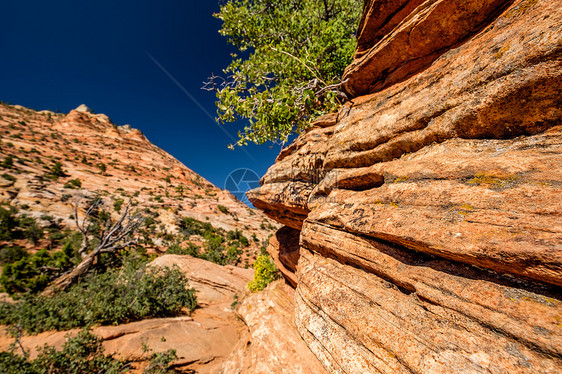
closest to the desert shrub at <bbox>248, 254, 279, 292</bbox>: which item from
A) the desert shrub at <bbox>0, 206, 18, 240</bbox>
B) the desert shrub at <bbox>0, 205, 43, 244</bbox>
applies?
the desert shrub at <bbox>0, 205, 43, 244</bbox>

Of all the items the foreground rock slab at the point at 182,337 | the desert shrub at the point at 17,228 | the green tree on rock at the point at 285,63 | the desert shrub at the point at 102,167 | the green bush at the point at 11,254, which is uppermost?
the desert shrub at the point at 102,167

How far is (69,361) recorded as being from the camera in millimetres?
5457

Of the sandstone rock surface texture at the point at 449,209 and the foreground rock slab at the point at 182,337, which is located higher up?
the sandstone rock surface texture at the point at 449,209

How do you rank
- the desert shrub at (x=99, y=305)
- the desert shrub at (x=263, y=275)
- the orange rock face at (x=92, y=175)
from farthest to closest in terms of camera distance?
the orange rock face at (x=92, y=175) → the desert shrub at (x=263, y=275) → the desert shrub at (x=99, y=305)

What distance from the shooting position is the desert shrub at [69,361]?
4.75m

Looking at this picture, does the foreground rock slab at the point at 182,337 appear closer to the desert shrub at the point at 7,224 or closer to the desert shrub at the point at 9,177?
the desert shrub at the point at 7,224

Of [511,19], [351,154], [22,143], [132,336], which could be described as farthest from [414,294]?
[22,143]

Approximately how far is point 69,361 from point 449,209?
9825 millimetres

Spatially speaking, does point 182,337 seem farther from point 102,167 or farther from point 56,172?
point 102,167

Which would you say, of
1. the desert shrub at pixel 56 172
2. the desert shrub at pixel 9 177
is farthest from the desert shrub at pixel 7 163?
the desert shrub at pixel 9 177

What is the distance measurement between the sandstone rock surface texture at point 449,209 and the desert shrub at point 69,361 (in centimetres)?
647

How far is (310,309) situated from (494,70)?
495cm

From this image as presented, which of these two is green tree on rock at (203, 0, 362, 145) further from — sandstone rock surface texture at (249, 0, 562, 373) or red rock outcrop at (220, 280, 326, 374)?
red rock outcrop at (220, 280, 326, 374)

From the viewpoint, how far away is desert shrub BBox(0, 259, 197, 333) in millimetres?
7824
